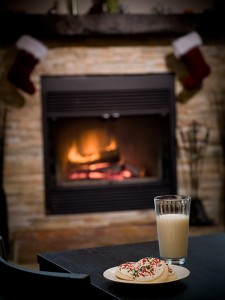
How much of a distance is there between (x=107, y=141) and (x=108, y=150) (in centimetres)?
7

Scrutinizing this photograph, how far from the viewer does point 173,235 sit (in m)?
1.36

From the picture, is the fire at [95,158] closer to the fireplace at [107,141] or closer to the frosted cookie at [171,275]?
the fireplace at [107,141]

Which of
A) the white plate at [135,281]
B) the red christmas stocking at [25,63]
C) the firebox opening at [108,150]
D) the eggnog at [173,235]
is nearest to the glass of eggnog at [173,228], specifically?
the eggnog at [173,235]

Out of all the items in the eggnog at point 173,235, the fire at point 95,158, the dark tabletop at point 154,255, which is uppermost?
the fire at point 95,158

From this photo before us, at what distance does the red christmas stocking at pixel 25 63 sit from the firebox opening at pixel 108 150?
0.39 m

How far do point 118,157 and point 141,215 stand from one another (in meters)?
0.46

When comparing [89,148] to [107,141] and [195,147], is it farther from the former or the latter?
[195,147]

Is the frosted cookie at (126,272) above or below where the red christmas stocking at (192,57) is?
below

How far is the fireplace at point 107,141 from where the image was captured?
13.7 ft

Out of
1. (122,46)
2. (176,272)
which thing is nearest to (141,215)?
(122,46)

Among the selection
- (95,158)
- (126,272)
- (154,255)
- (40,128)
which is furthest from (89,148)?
(126,272)

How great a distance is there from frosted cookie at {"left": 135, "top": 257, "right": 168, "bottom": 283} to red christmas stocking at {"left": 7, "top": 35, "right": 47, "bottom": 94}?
117 inches

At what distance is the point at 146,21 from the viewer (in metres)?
4.07

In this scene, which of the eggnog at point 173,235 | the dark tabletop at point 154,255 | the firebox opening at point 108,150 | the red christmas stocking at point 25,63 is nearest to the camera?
the dark tabletop at point 154,255
